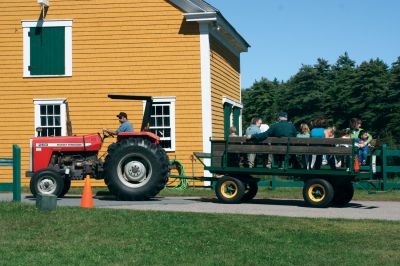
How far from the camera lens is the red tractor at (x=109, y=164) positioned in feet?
56.9

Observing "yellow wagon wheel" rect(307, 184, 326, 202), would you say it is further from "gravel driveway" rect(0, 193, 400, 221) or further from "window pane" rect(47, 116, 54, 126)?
"window pane" rect(47, 116, 54, 126)

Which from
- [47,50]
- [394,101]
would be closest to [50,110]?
[47,50]

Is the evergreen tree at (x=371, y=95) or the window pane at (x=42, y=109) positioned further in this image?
the evergreen tree at (x=371, y=95)

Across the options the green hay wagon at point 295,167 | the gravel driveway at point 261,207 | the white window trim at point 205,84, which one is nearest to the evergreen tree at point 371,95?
the white window trim at point 205,84

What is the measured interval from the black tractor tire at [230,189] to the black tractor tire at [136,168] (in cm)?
130

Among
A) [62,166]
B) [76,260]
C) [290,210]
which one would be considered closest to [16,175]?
[62,166]

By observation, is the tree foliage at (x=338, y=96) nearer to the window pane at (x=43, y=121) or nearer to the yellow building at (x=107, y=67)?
the yellow building at (x=107, y=67)

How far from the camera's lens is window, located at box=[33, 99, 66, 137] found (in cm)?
2464

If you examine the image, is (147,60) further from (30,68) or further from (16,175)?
(16,175)

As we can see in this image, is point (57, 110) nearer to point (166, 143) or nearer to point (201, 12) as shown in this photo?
point (166, 143)

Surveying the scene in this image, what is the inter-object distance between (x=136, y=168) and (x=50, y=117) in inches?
324

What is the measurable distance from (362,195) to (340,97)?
47616mm

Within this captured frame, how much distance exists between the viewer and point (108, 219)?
12.6 m

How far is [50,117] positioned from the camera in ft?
81.4
